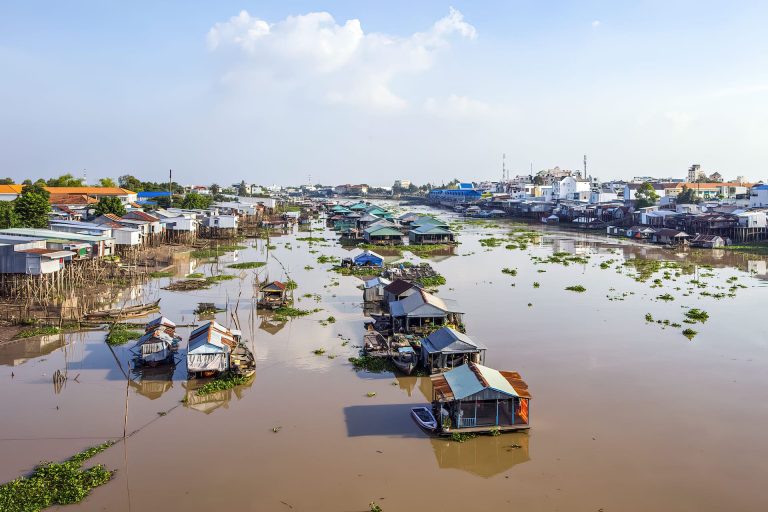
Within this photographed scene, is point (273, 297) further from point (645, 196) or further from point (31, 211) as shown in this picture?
point (645, 196)

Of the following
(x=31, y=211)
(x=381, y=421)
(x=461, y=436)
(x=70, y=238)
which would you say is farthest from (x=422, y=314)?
(x=31, y=211)

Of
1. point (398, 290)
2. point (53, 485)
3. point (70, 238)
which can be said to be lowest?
point (53, 485)

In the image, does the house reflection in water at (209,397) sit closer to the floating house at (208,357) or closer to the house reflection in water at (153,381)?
the floating house at (208,357)

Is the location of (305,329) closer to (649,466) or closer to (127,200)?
(649,466)

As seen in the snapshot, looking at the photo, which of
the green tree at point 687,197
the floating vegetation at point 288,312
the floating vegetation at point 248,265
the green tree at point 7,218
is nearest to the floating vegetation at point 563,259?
the floating vegetation at point 248,265

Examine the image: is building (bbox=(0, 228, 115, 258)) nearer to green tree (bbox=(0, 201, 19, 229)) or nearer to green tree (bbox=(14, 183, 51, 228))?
green tree (bbox=(0, 201, 19, 229))
